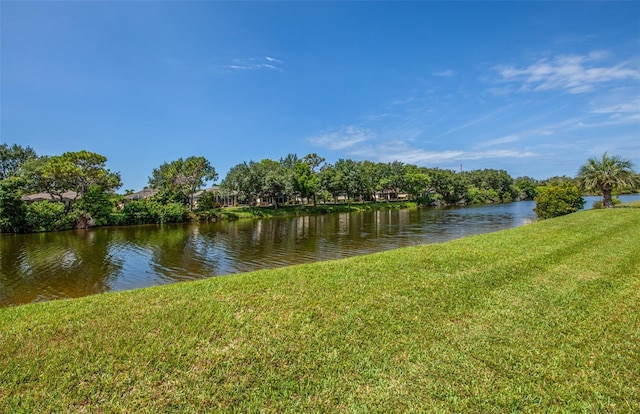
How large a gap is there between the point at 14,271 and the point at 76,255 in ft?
14.0

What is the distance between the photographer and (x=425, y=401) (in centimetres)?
366

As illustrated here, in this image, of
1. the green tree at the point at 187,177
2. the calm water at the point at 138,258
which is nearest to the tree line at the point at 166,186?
the green tree at the point at 187,177

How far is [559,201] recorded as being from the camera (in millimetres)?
27484

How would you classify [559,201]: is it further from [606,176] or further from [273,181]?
[273,181]

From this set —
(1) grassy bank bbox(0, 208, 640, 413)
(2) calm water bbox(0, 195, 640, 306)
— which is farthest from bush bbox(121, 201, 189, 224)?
(1) grassy bank bbox(0, 208, 640, 413)

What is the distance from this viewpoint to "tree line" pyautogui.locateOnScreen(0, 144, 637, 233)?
33250 mm

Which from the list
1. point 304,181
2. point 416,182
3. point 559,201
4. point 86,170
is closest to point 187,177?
point 86,170

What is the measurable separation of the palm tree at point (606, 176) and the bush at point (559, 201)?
3.56 feet

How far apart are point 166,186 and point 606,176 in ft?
168

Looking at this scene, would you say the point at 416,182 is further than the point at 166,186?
Yes

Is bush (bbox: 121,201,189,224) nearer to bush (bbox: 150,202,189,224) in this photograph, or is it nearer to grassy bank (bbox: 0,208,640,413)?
bush (bbox: 150,202,189,224)

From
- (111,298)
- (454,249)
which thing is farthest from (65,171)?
(454,249)

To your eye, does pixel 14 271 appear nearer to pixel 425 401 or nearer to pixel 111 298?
pixel 111 298

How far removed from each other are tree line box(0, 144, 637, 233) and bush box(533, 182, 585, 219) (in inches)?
48.7
